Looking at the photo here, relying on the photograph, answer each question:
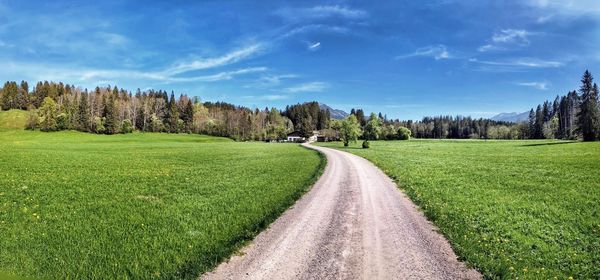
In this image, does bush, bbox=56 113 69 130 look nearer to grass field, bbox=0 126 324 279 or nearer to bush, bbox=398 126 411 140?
grass field, bbox=0 126 324 279

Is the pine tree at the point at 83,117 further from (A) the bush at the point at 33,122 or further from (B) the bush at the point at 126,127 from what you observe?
(A) the bush at the point at 33,122

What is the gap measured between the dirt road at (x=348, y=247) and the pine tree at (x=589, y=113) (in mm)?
99973

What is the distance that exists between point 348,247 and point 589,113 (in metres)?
109

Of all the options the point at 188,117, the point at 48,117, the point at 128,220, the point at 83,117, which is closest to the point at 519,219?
the point at 128,220

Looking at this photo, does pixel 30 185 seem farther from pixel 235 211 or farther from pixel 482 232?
pixel 482 232

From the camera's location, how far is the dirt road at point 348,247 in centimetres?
1055

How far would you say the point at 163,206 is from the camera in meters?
19.1

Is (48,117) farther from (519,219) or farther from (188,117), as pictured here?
(519,219)

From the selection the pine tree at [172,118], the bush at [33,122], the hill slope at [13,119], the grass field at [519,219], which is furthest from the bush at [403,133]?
the hill slope at [13,119]

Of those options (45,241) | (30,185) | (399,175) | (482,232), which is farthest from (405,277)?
(30,185)

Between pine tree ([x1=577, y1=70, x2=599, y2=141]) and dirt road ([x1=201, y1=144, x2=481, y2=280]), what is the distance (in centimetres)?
9997

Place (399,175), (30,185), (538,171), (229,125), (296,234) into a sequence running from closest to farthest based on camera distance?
(296,234)
(30,185)
(399,175)
(538,171)
(229,125)

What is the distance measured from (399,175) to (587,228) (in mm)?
17106

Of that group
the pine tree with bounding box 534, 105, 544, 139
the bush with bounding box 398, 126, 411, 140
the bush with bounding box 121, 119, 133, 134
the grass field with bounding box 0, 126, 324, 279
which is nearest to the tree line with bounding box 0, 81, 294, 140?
the bush with bounding box 121, 119, 133, 134
